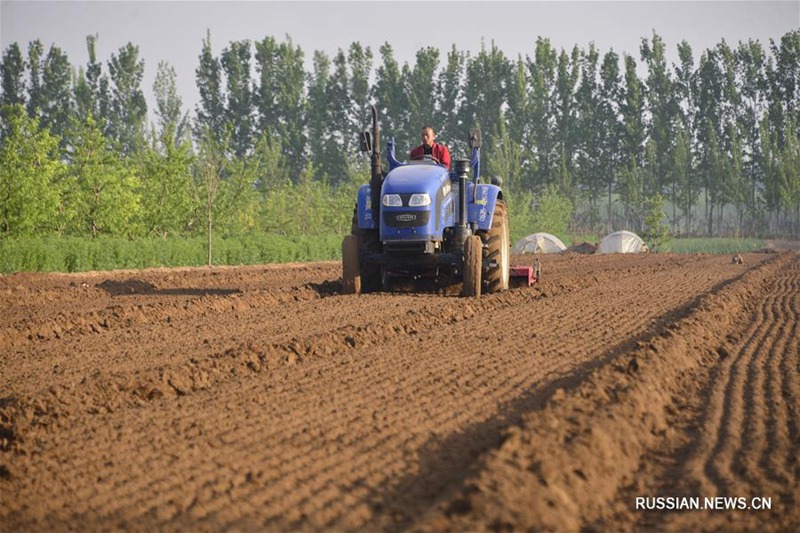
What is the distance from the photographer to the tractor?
44.1 ft


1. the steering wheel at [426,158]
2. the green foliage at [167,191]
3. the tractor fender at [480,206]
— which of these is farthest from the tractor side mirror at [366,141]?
the green foliage at [167,191]

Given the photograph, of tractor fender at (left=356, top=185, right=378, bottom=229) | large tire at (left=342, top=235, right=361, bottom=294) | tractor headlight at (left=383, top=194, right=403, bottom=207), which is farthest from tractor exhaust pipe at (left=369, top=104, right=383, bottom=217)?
large tire at (left=342, top=235, right=361, bottom=294)

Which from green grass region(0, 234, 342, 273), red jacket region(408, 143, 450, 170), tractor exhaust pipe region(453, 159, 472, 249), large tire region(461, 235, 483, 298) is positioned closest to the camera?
tractor exhaust pipe region(453, 159, 472, 249)

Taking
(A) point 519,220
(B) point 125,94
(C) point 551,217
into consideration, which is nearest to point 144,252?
(A) point 519,220

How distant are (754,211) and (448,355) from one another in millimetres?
59927

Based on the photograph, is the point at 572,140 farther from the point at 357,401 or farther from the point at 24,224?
the point at 357,401

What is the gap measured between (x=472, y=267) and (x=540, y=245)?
28.0 meters

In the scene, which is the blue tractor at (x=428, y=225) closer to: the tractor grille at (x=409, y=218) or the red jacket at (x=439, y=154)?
the tractor grille at (x=409, y=218)

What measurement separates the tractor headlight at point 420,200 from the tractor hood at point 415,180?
0.17ft

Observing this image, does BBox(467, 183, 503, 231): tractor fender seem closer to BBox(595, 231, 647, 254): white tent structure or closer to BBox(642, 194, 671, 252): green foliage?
BBox(595, 231, 647, 254): white tent structure

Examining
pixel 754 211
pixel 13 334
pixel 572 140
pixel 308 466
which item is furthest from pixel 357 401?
pixel 572 140

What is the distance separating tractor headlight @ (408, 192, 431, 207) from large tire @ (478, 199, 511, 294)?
153cm

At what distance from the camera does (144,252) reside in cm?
2564

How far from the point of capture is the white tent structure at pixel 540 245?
1617 inches
